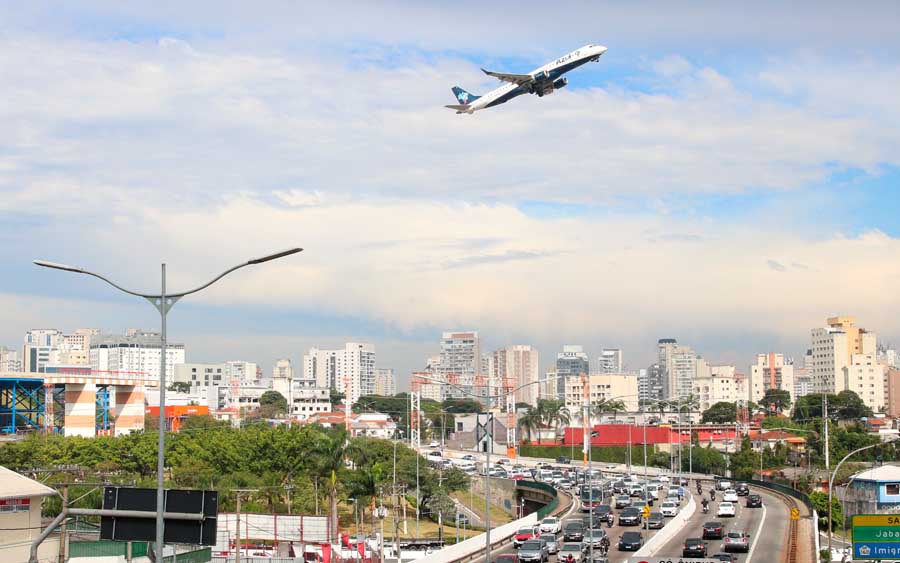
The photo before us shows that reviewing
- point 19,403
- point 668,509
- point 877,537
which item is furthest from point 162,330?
point 19,403

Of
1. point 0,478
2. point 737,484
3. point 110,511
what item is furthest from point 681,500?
point 110,511

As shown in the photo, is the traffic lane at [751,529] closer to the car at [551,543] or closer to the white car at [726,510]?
the white car at [726,510]

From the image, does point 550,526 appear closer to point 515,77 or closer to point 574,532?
point 574,532

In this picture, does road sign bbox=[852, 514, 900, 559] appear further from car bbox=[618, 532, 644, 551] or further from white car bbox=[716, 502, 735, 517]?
white car bbox=[716, 502, 735, 517]

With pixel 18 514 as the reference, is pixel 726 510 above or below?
below

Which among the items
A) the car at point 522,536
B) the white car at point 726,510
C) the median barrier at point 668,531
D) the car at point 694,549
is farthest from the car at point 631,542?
the white car at point 726,510

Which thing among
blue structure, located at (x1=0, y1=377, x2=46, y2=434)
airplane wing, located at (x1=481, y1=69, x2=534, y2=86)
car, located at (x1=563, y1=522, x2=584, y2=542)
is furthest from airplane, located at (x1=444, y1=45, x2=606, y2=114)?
blue structure, located at (x1=0, y1=377, x2=46, y2=434)

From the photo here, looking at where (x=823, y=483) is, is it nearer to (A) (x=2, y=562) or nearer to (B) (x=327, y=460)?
(B) (x=327, y=460)
